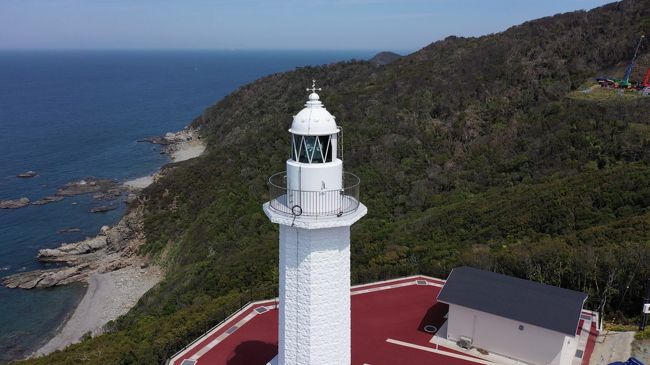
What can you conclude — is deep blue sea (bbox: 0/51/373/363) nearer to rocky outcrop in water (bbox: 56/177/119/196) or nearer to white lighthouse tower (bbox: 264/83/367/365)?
rocky outcrop in water (bbox: 56/177/119/196)

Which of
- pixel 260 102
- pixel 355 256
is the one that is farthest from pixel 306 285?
pixel 260 102

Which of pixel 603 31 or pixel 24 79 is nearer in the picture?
pixel 603 31

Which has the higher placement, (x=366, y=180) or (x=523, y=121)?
(x=523, y=121)

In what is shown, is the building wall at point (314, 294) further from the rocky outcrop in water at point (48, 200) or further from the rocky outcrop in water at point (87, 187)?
the rocky outcrop in water at point (87, 187)

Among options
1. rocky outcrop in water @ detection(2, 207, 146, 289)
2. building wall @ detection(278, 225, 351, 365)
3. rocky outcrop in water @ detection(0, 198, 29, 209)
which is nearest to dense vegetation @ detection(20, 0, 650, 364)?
rocky outcrop in water @ detection(2, 207, 146, 289)

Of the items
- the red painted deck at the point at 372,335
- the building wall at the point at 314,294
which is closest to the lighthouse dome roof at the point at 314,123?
the building wall at the point at 314,294

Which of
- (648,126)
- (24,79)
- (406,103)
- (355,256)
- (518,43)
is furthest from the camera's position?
(24,79)

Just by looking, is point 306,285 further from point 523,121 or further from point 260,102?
point 260,102
